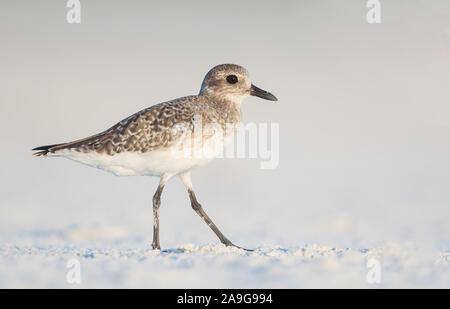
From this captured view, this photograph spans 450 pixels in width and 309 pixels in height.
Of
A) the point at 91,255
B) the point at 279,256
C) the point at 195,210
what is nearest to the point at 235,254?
the point at 279,256

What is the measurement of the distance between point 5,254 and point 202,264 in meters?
3.12

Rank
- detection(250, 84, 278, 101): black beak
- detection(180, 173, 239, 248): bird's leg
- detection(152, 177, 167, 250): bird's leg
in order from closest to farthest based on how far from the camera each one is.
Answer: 1. detection(152, 177, 167, 250): bird's leg
2. detection(180, 173, 239, 248): bird's leg
3. detection(250, 84, 278, 101): black beak

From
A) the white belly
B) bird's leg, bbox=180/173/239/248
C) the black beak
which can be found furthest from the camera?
the black beak

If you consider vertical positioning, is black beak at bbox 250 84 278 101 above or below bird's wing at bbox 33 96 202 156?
above

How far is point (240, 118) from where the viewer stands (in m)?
9.61

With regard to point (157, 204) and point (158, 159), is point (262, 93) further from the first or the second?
point (157, 204)

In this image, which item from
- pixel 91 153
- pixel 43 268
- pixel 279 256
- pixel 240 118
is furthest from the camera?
pixel 240 118

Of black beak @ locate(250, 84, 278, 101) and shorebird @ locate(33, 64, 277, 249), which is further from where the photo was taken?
black beak @ locate(250, 84, 278, 101)

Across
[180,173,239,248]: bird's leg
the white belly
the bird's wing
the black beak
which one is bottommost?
[180,173,239,248]: bird's leg

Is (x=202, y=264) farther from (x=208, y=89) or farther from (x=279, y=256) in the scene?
(x=208, y=89)

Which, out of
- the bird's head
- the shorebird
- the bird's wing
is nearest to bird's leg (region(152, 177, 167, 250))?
the shorebird

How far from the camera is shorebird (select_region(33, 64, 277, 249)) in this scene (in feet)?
28.5

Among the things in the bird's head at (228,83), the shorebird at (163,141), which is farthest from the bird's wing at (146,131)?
the bird's head at (228,83)

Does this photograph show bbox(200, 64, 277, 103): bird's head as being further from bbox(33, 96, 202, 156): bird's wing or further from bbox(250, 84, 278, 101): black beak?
bbox(33, 96, 202, 156): bird's wing
